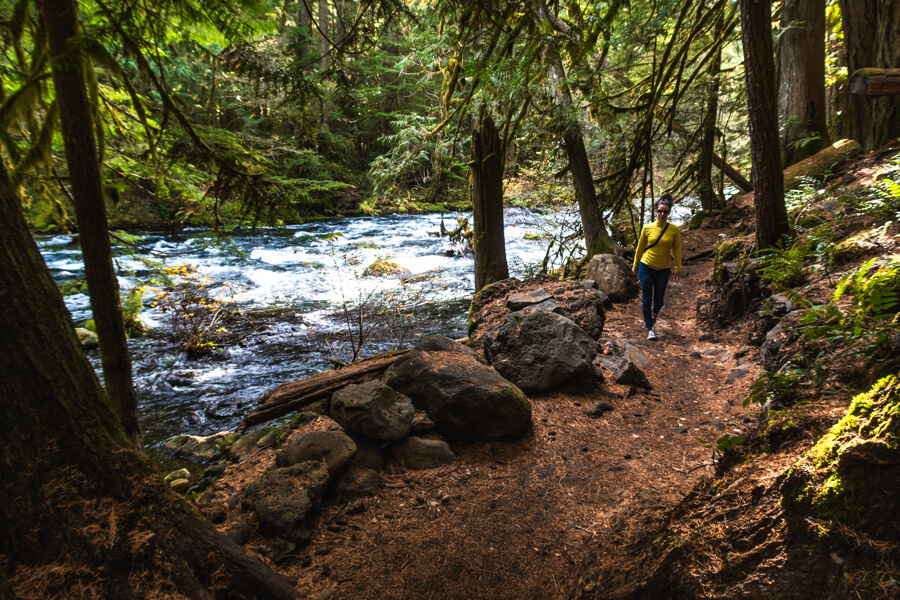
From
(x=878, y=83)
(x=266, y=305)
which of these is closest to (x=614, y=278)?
(x=878, y=83)

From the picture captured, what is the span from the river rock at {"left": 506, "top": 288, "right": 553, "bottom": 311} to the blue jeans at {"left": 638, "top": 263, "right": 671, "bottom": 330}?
144 centimetres

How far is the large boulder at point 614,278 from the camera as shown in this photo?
7543mm

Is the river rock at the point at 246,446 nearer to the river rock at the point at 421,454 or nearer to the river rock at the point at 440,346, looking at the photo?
the river rock at the point at 421,454

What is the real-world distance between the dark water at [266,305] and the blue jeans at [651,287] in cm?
347

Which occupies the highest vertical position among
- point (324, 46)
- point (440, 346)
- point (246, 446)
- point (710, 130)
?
point (324, 46)

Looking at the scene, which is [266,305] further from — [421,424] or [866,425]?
[866,425]

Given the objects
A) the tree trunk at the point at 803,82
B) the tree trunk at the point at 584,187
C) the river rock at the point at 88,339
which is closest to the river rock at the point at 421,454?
the tree trunk at the point at 584,187

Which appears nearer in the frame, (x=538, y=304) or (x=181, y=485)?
(x=181, y=485)

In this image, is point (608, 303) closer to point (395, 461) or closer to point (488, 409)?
point (488, 409)

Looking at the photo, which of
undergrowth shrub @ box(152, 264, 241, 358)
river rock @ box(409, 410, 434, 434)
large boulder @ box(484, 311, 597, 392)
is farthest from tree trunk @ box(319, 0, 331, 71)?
undergrowth shrub @ box(152, 264, 241, 358)

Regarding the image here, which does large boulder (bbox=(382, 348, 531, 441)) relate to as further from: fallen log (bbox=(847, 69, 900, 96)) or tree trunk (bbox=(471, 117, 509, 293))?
fallen log (bbox=(847, 69, 900, 96))

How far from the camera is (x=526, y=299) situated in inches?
229

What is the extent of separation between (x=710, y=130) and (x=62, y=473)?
11.1 meters

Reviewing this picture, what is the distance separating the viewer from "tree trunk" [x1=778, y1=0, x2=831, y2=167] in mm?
7262
